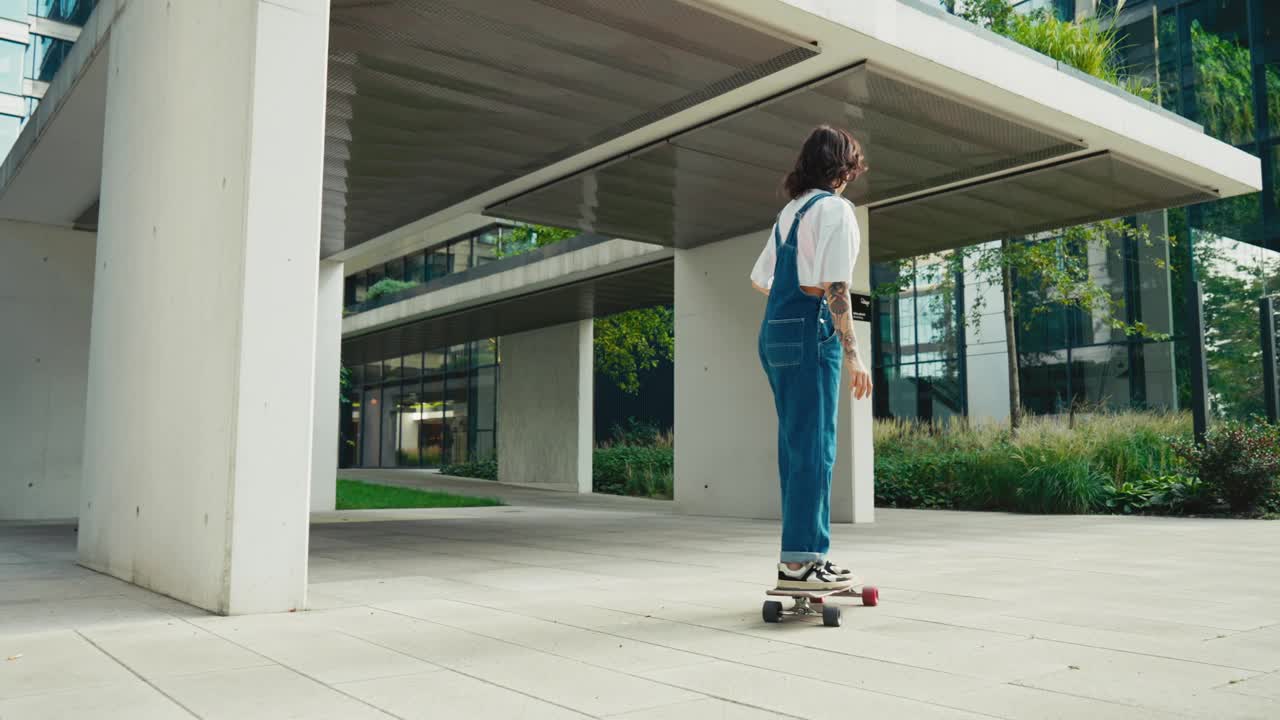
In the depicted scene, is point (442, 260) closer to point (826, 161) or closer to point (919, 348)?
point (919, 348)

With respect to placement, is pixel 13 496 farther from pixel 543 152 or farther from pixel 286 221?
pixel 286 221

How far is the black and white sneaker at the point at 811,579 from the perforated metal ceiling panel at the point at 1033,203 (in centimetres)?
694

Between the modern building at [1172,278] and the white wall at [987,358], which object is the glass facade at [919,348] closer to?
the modern building at [1172,278]

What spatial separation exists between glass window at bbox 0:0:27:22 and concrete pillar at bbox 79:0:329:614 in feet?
26.3

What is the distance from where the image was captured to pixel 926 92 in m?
7.66

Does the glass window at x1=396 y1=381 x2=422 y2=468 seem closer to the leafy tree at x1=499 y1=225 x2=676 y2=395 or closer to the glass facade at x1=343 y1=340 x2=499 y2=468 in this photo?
the glass facade at x1=343 y1=340 x2=499 y2=468

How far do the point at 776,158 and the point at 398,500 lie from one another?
30.8ft

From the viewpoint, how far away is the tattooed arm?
13.2 ft

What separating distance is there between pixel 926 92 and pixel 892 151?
1.48 meters

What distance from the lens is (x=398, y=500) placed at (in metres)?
15.7

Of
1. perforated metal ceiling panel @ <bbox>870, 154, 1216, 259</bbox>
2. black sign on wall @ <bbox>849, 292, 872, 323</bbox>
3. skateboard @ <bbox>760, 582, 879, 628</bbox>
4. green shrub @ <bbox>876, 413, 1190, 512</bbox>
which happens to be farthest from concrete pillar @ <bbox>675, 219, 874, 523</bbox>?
skateboard @ <bbox>760, 582, 879, 628</bbox>

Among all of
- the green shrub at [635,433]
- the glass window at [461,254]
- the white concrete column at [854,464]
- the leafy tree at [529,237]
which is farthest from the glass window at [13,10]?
the glass window at [461,254]

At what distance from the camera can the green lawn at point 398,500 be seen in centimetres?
1464

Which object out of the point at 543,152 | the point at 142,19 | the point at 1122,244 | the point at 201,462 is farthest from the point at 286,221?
the point at 1122,244
